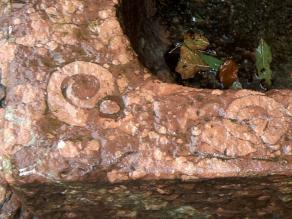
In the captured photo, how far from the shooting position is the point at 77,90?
1.43 m

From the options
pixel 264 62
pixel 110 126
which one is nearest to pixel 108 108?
pixel 110 126

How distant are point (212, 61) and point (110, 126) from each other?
779 mm

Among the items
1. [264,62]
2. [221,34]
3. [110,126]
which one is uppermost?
[221,34]

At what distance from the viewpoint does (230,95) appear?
1.46 meters

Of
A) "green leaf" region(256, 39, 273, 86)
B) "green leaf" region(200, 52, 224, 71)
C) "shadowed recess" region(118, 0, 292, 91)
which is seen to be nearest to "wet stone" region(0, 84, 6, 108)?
"shadowed recess" region(118, 0, 292, 91)

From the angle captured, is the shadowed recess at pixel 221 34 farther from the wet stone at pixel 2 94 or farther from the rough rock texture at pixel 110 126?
the wet stone at pixel 2 94

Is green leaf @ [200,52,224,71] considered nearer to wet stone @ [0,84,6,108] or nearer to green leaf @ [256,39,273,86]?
green leaf @ [256,39,273,86]

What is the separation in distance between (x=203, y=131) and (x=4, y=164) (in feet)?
1.60

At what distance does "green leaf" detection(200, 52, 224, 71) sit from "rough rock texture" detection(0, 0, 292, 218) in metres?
0.62

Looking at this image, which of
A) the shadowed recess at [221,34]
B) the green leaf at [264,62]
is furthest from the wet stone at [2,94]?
the green leaf at [264,62]

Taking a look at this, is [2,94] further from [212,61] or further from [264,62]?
[264,62]

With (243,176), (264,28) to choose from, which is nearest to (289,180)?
(243,176)

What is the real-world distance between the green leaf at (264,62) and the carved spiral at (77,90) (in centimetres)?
80

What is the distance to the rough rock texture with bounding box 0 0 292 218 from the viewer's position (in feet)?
4.56
